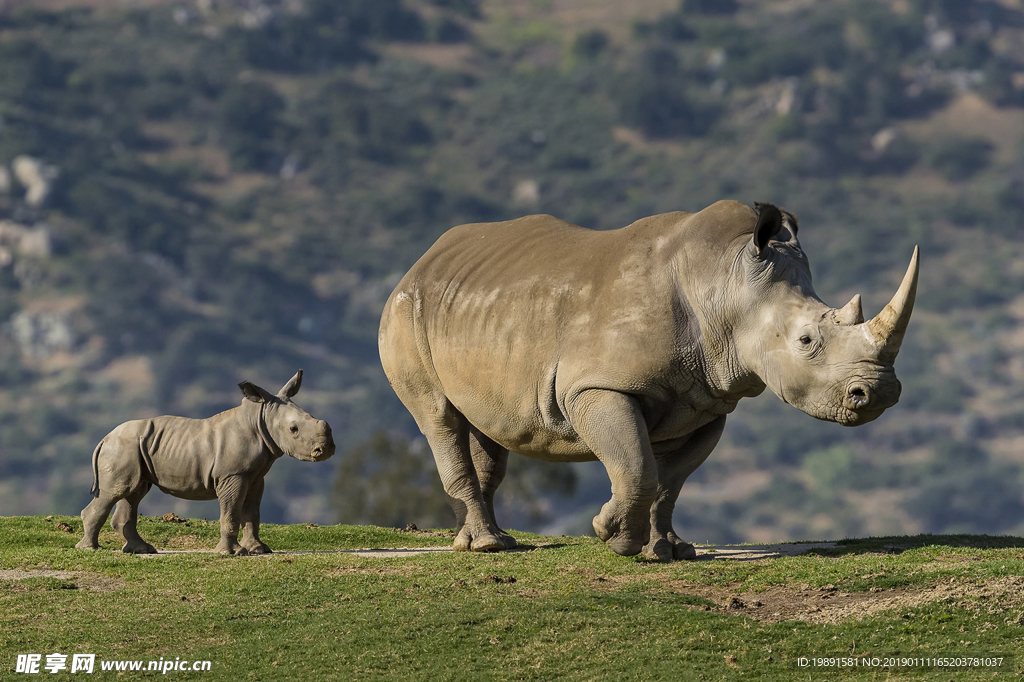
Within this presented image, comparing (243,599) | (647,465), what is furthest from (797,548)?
(243,599)

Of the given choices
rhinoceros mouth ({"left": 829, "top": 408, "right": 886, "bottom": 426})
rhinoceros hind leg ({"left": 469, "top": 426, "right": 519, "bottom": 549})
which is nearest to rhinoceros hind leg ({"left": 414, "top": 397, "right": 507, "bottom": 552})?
rhinoceros hind leg ({"left": 469, "top": 426, "right": 519, "bottom": 549})

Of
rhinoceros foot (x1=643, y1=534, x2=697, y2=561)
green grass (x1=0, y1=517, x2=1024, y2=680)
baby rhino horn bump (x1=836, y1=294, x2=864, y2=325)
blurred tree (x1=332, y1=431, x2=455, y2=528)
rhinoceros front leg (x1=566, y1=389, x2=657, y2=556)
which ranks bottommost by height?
green grass (x1=0, y1=517, x2=1024, y2=680)

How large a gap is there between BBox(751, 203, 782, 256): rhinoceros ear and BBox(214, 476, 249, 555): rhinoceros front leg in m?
6.45

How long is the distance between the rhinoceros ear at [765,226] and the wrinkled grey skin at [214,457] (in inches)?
211

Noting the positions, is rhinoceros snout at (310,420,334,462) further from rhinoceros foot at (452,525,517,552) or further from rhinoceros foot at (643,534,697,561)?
rhinoceros foot at (643,534,697,561)

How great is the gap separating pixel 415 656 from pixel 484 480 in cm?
551

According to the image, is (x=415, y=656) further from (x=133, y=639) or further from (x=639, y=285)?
(x=639, y=285)

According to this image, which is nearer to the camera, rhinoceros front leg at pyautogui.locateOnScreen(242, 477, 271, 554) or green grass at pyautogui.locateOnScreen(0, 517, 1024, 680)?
green grass at pyautogui.locateOnScreen(0, 517, 1024, 680)

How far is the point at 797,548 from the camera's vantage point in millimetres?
17547

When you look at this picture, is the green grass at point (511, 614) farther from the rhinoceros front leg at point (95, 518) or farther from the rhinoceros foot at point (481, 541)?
the rhinoceros front leg at point (95, 518)

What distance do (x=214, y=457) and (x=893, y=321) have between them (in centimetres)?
781

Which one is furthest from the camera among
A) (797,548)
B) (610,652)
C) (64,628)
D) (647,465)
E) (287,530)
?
(287,530)

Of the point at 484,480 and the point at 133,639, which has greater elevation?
the point at 484,480

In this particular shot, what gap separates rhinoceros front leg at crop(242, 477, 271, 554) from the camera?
700 inches
